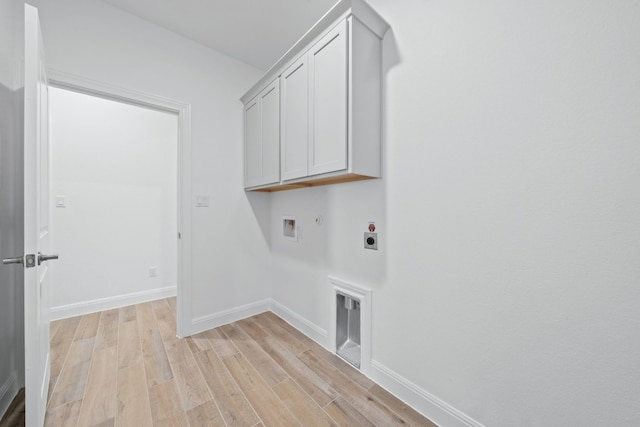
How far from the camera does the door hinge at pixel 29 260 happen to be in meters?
1.04

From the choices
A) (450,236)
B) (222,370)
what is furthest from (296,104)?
(222,370)

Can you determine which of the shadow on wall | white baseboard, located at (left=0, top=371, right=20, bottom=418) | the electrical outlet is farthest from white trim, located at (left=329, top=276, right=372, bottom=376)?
white baseboard, located at (left=0, top=371, right=20, bottom=418)

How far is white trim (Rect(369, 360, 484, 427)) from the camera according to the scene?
1226 millimetres

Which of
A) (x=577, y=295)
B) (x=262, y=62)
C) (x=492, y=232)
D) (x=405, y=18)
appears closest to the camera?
(x=577, y=295)

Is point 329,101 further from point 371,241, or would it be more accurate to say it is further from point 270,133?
point 371,241

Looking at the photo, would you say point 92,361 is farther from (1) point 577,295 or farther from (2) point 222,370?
(1) point 577,295

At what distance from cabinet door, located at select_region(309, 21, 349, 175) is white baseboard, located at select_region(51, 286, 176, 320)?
2751 millimetres

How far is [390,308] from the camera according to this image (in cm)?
153

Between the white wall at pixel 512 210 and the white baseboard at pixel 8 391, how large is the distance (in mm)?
2210

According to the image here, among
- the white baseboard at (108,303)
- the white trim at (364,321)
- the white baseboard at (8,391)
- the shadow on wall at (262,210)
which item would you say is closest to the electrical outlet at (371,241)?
the white trim at (364,321)

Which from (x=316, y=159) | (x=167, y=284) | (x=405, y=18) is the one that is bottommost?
(x=167, y=284)

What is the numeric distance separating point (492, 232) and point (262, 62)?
2.67 metres

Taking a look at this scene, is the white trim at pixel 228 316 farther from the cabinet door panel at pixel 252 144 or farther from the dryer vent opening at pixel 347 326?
the cabinet door panel at pixel 252 144

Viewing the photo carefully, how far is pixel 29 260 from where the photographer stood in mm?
1046
